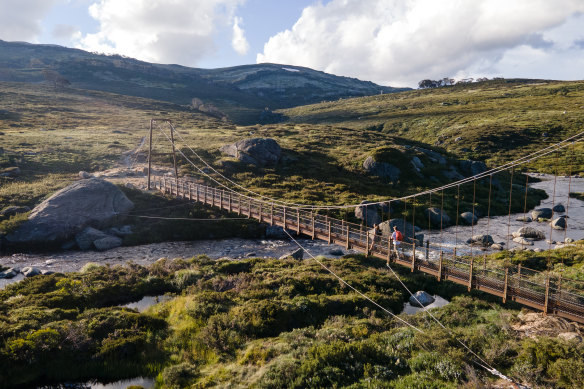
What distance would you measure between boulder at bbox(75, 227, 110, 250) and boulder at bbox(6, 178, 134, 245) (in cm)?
61

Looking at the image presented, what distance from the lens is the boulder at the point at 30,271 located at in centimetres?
2172

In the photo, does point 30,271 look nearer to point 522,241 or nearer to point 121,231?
point 121,231

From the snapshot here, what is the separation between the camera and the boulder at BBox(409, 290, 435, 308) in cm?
1978

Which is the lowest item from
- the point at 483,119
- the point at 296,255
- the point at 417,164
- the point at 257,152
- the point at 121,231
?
the point at 296,255

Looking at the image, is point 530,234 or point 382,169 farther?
point 382,169

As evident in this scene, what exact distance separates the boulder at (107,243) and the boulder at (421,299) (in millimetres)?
23560

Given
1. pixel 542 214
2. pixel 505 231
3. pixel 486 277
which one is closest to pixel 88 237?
pixel 486 277

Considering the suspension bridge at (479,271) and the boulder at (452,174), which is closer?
the suspension bridge at (479,271)

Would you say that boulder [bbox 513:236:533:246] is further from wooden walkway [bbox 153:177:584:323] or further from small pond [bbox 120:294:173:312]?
small pond [bbox 120:294:173:312]

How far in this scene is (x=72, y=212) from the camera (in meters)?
28.8

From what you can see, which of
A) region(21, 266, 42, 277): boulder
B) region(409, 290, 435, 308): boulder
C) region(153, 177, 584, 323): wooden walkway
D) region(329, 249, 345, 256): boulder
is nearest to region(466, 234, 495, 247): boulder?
region(153, 177, 584, 323): wooden walkway

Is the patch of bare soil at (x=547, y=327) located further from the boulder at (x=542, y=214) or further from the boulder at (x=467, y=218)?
the boulder at (x=542, y=214)

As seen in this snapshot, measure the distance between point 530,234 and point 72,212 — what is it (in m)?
40.0

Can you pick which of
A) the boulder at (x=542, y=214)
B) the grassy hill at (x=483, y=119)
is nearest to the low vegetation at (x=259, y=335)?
the boulder at (x=542, y=214)
